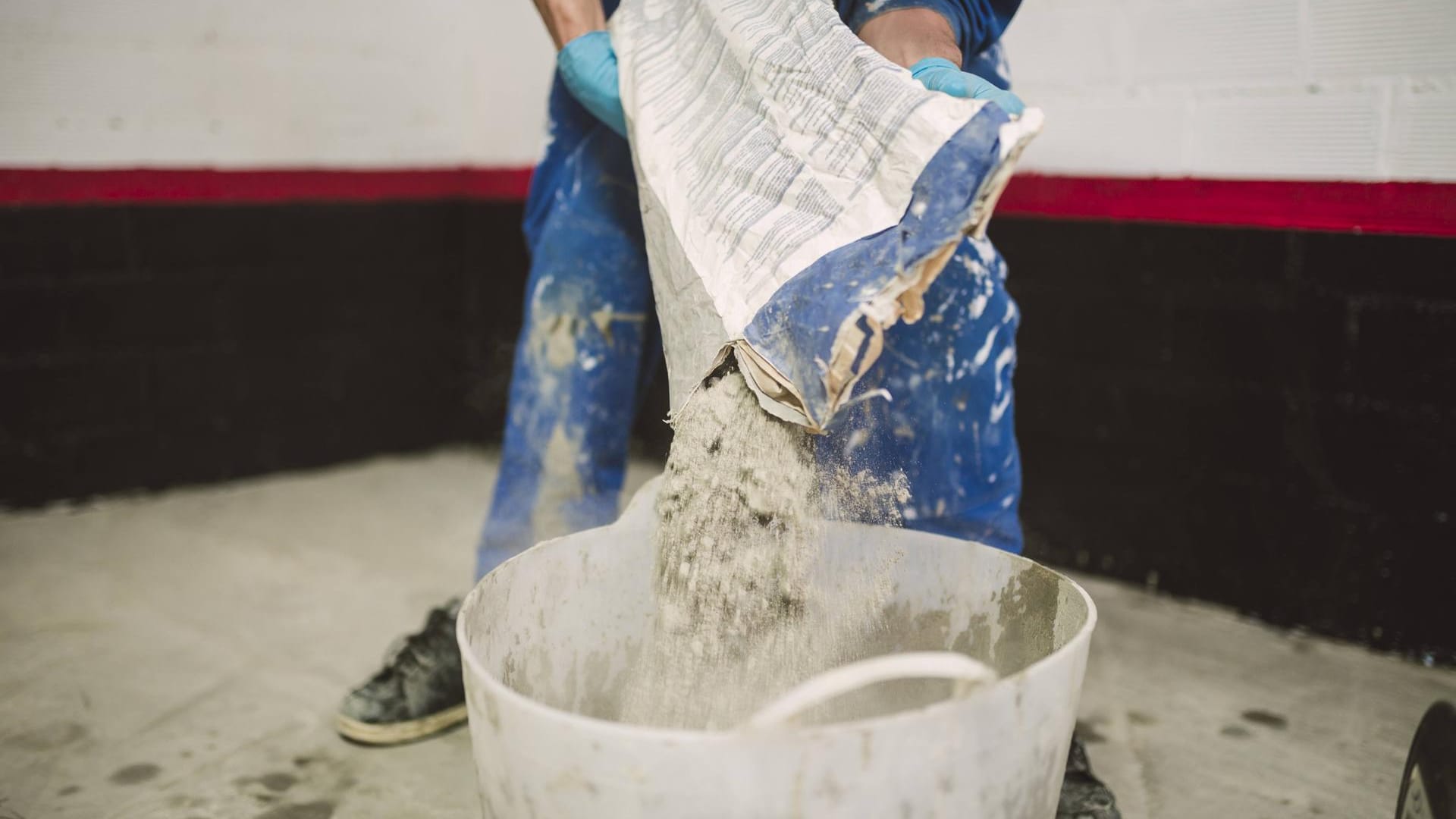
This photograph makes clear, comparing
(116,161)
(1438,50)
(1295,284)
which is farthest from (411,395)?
(1438,50)

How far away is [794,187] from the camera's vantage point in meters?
0.90

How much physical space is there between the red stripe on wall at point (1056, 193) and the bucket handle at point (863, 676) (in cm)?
126

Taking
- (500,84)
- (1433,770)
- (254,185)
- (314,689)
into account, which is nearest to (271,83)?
(254,185)

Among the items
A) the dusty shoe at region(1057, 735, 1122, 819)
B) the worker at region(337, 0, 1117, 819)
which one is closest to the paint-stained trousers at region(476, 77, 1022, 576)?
the worker at region(337, 0, 1117, 819)

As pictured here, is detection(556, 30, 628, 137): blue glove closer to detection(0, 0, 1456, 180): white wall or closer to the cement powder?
the cement powder

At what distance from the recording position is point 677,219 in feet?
3.22

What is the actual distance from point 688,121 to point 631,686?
560 millimetres

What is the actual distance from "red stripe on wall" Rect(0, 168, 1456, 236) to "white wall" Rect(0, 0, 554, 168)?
4 cm

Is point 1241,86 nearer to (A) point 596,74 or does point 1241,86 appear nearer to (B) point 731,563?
(A) point 596,74

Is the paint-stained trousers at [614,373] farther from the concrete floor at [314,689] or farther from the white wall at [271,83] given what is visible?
the white wall at [271,83]

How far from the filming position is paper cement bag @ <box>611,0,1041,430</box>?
80 cm

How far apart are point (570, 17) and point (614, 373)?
464 millimetres

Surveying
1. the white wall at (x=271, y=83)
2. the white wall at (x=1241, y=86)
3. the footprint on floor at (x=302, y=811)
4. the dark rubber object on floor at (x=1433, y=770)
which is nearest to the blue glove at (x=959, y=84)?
the dark rubber object on floor at (x=1433, y=770)

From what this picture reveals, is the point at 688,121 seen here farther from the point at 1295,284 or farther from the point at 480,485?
the point at 480,485
